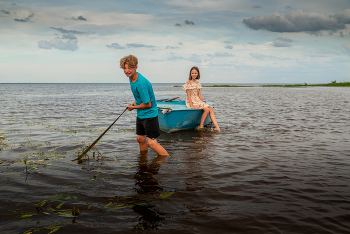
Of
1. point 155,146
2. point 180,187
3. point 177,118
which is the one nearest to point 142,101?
point 155,146

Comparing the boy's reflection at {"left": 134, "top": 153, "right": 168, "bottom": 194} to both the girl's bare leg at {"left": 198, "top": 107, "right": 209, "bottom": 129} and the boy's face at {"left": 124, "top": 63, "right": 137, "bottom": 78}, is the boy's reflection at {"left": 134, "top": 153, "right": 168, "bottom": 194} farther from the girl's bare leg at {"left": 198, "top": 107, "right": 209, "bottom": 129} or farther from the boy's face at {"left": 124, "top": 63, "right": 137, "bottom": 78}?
the girl's bare leg at {"left": 198, "top": 107, "right": 209, "bottom": 129}

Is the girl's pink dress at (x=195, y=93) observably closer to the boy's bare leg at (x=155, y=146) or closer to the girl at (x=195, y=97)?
the girl at (x=195, y=97)

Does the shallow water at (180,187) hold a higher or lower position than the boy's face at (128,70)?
lower

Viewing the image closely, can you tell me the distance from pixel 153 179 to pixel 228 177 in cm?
138

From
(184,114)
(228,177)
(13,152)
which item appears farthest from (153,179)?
(184,114)

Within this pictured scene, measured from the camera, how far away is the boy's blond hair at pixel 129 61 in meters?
4.71

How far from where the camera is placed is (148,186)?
4117 mm

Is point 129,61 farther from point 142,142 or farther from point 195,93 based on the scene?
point 195,93

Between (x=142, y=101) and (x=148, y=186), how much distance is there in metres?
1.80

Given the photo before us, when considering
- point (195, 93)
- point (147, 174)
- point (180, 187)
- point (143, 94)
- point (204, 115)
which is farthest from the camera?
point (195, 93)

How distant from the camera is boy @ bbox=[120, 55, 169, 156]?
188 inches

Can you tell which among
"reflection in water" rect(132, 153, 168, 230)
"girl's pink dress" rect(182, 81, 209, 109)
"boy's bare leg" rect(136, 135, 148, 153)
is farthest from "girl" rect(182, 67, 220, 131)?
"reflection in water" rect(132, 153, 168, 230)

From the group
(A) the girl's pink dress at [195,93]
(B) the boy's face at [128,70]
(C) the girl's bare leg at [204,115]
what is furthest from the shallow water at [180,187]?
(A) the girl's pink dress at [195,93]

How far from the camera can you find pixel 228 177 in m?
4.52
